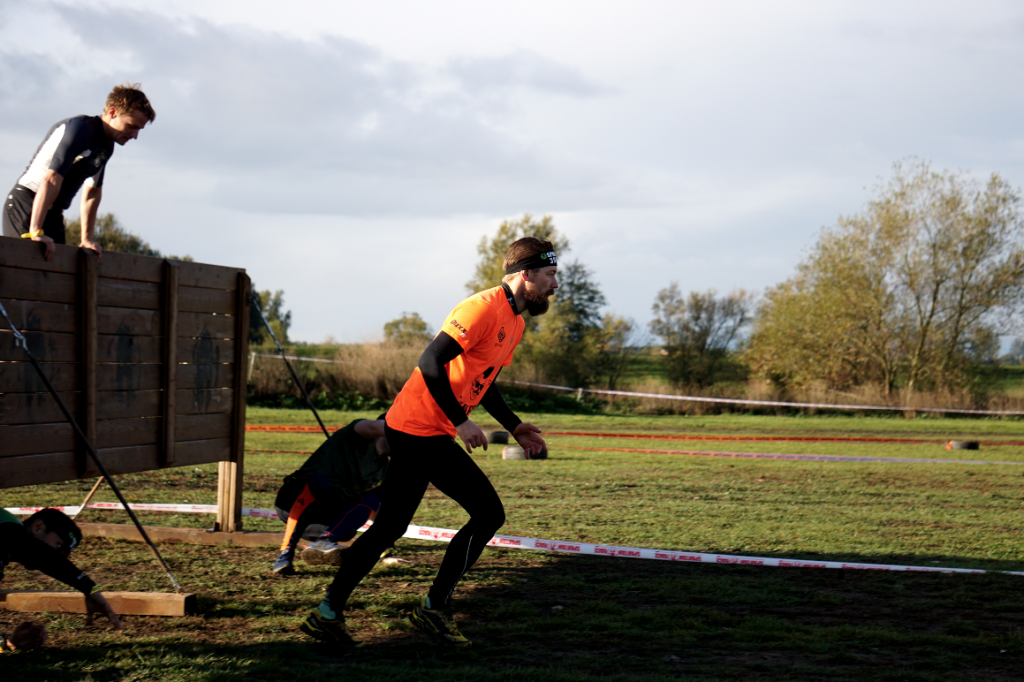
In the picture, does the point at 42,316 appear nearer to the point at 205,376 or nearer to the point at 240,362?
the point at 205,376

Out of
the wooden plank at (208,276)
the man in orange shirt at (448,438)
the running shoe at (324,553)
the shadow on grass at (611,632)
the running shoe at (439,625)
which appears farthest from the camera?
the wooden plank at (208,276)

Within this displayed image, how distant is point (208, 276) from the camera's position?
659 cm

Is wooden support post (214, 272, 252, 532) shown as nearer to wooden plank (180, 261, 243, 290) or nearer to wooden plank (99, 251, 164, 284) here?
wooden plank (180, 261, 243, 290)

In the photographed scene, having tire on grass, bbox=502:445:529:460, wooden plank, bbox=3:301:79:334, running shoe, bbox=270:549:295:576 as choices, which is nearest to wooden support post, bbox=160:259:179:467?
wooden plank, bbox=3:301:79:334

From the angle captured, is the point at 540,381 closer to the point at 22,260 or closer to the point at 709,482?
the point at 709,482

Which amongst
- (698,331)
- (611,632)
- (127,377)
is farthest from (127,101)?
(698,331)

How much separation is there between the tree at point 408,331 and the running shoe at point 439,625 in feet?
→ 76.0

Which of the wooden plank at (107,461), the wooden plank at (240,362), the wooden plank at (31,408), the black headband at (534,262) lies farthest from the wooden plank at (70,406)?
the black headband at (534,262)

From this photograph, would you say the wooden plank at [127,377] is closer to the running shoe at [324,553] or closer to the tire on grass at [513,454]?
the running shoe at [324,553]

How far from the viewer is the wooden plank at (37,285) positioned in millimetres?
4957

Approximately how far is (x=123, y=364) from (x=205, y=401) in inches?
35.1

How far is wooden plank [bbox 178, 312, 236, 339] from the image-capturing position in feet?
20.9

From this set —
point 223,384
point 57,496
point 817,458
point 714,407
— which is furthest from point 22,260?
point 714,407

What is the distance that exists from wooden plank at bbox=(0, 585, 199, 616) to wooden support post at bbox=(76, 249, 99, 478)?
0.91 m
